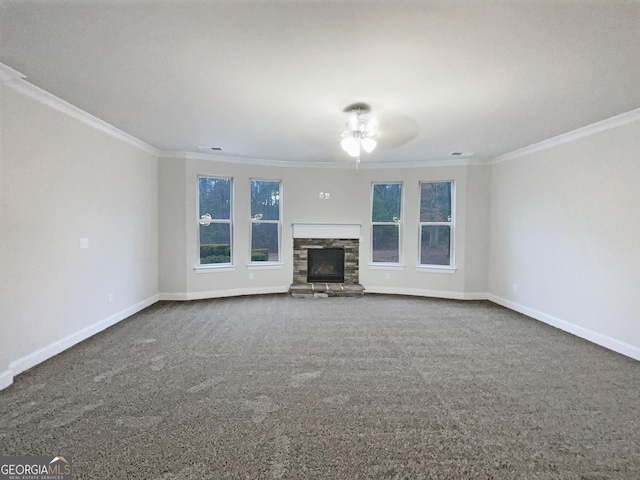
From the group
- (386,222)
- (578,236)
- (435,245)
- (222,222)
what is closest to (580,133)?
(578,236)

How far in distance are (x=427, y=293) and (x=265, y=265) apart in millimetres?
3258

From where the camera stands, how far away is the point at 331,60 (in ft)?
8.38

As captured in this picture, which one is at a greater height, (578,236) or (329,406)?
(578,236)

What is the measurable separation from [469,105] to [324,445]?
132 inches

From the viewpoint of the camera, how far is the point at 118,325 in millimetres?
4656

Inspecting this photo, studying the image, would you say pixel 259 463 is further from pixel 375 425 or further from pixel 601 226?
pixel 601 226

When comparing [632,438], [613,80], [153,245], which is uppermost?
[613,80]

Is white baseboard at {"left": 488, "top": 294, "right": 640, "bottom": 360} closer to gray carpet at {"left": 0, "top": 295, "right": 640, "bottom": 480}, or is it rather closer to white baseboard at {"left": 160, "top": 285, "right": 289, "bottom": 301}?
gray carpet at {"left": 0, "top": 295, "right": 640, "bottom": 480}

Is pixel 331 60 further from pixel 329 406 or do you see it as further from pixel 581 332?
pixel 581 332

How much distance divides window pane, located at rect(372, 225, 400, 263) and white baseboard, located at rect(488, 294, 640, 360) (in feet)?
7.10

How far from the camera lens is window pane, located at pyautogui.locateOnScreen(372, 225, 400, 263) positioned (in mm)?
7078

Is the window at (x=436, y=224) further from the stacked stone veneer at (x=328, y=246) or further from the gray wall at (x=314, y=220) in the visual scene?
the stacked stone veneer at (x=328, y=246)

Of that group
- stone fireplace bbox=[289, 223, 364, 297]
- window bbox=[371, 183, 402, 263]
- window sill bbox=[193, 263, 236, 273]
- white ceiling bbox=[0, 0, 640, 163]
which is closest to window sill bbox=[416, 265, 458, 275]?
window bbox=[371, 183, 402, 263]

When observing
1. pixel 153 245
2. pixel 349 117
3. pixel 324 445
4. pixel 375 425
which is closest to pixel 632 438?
pixel 375 425
